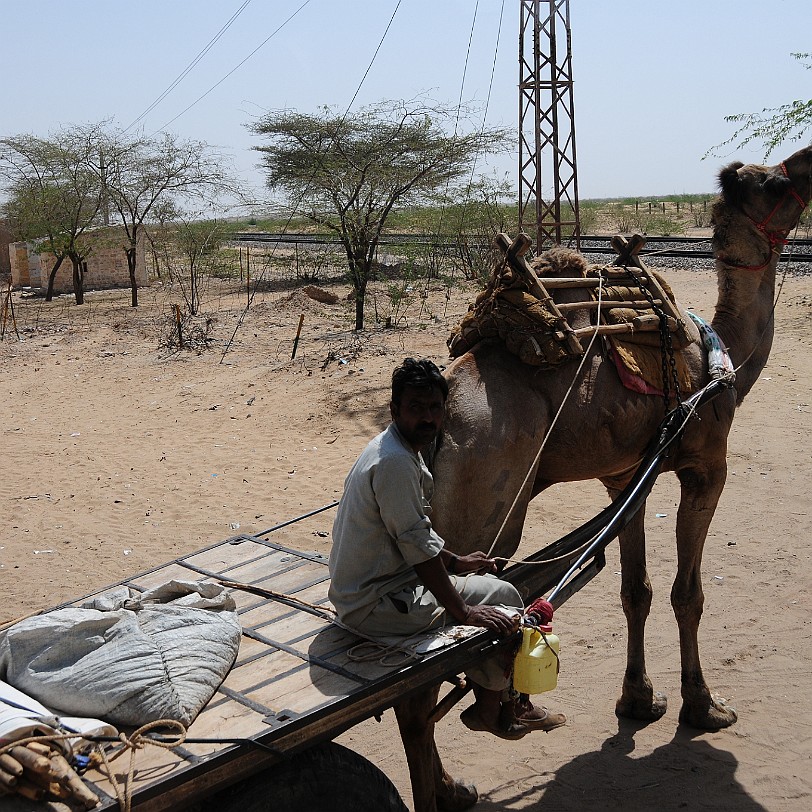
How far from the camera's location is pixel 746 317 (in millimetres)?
5020

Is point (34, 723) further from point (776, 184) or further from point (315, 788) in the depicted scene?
point (776, 184)

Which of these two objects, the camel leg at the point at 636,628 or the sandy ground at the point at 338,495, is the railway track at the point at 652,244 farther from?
the camel leg at the point at 636,628

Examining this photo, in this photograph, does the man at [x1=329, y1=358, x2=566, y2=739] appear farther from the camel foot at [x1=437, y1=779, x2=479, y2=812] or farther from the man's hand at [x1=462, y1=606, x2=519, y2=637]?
the camel foot at [x1=437, y1=779, x2=479, y2=812]

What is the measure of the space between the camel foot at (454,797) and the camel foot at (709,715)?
1301 mm

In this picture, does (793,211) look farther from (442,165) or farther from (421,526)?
(442,165)

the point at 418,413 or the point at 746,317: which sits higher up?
the point at 746,317

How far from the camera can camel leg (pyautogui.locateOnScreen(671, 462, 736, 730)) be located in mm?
4605

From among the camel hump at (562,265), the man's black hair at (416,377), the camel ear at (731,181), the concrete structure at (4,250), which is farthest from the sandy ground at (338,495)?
the concrete structure at (4,250)

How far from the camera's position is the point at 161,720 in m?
2.50

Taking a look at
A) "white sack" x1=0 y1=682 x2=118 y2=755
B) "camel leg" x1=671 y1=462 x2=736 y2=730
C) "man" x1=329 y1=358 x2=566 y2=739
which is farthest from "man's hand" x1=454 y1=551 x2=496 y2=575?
"camel leg" x1=671 y1=462 x2=736 y2=730


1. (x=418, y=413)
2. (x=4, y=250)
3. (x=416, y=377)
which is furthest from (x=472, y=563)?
(x=4, y=250)

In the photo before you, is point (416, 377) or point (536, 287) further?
point (536, 287)

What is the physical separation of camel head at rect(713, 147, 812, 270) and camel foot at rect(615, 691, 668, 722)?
237cm

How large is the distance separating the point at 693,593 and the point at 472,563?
6.38ft
